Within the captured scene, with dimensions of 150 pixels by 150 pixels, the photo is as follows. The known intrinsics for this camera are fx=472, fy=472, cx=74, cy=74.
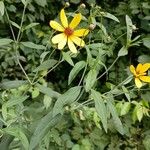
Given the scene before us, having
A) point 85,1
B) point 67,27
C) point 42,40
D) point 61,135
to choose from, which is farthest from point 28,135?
point 85,1

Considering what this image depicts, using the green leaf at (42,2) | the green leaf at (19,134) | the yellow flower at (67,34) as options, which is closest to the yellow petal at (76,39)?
the yellow flower at (67,34)

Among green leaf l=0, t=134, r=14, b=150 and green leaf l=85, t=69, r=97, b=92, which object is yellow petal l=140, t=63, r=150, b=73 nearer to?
green leaf l=85, t=69, r=97, b=92

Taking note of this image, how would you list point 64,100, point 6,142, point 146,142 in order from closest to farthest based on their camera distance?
point 64,100 → point 6,142 → point 146,142

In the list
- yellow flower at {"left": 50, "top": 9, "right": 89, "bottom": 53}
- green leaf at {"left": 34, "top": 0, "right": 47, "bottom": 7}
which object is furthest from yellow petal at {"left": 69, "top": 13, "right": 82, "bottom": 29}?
green leaf at {"left": 34, "top": 0, "right": 47, "bottom": 7}

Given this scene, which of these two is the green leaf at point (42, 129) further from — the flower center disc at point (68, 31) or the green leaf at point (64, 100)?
the flower center disc at point (68, 31)

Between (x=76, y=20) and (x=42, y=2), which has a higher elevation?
(x=76, y=20)

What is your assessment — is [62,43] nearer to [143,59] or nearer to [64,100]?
[64,100]

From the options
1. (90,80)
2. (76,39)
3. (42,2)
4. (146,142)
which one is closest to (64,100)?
(90,80)

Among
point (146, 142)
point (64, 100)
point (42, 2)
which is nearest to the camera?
point (64, 100)

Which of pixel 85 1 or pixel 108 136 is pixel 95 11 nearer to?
pixel 108 136
